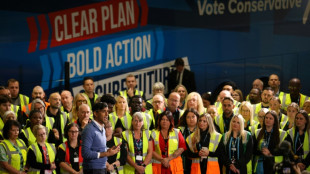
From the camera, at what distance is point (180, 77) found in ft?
52.2

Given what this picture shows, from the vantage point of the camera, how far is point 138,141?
456 inches

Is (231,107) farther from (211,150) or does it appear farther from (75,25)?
(75,25)

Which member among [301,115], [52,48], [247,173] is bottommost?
[247,173]

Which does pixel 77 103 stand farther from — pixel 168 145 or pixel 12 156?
pixel 12 156

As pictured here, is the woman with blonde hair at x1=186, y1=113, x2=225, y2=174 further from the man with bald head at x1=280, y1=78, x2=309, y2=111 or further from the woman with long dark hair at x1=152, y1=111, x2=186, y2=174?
the man with bald head at x1=280, y1=78, x2=309, y2=111

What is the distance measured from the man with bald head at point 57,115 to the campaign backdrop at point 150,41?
4.64ft

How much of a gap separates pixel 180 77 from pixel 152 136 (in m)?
4.32

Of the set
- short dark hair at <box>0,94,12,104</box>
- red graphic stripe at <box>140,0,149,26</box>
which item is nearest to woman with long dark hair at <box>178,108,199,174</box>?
short dark hair at <box>0,94,12,104</box>

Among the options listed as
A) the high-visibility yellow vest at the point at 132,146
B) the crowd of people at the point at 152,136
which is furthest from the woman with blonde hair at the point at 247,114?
the high-visibility yellow vest at the point at 132,146

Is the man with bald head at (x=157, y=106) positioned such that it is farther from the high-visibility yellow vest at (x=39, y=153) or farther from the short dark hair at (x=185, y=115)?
the high-visibility yellow vest at (x=39, y=153)

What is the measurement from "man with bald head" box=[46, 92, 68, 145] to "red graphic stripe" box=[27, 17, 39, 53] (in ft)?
5.55

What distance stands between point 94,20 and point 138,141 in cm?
389

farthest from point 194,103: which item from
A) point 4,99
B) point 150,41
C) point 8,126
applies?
point 8,126

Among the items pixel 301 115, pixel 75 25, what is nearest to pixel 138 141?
pixel 301 115
